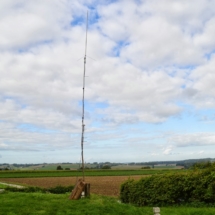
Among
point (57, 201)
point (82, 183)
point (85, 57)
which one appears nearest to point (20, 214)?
point (57, 201)

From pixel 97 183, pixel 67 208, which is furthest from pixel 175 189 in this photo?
pixel 97 183

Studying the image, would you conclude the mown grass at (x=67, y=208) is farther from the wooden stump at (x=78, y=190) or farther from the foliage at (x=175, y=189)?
the foliage at (x=175, y=189)

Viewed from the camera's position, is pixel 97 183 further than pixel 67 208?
Yes

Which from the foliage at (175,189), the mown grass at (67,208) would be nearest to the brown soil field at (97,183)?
the foliage at (175,189)

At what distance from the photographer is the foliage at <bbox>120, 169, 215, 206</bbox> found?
15.3 m

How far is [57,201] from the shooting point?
12703 millimetres

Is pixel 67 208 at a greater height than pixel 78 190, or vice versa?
pixel 78 190

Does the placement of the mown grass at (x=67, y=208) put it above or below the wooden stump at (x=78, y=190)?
below

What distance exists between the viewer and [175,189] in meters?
16.3

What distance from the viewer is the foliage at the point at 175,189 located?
A: 15.3 m

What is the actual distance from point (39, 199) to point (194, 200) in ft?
24.3

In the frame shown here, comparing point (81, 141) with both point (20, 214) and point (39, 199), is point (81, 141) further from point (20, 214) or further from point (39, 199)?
point (20, 214)

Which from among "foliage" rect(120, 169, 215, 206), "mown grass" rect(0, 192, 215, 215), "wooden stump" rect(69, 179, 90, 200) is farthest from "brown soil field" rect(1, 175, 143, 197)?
"mown grass" rect(0, 192, 215, 215)

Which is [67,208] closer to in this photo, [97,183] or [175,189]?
[175,189]
